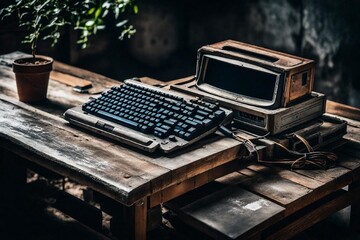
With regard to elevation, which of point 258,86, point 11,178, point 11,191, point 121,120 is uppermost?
point 258,86

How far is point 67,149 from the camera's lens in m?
3.05

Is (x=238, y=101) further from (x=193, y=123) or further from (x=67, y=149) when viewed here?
(x=67, y=149)

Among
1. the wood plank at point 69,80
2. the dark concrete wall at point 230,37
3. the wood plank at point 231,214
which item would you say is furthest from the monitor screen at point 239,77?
the dark concrete wall at point 230,37

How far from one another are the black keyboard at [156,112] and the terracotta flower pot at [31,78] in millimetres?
439

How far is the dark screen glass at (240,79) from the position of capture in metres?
3.32

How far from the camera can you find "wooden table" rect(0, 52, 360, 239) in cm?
280

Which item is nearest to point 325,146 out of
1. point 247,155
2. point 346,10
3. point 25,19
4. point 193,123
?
point 247,155

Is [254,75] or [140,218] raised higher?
Answer: [254,75]

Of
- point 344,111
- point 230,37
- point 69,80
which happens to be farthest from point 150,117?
point 230,37

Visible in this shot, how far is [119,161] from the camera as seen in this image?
2.94m

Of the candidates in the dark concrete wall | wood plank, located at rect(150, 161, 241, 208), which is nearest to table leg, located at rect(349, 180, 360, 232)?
wood plank, located at rect(150, 161, 241, 208)

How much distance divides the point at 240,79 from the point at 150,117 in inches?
21.3

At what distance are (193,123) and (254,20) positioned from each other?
3234 mm

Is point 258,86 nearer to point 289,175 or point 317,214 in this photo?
point 289,175
